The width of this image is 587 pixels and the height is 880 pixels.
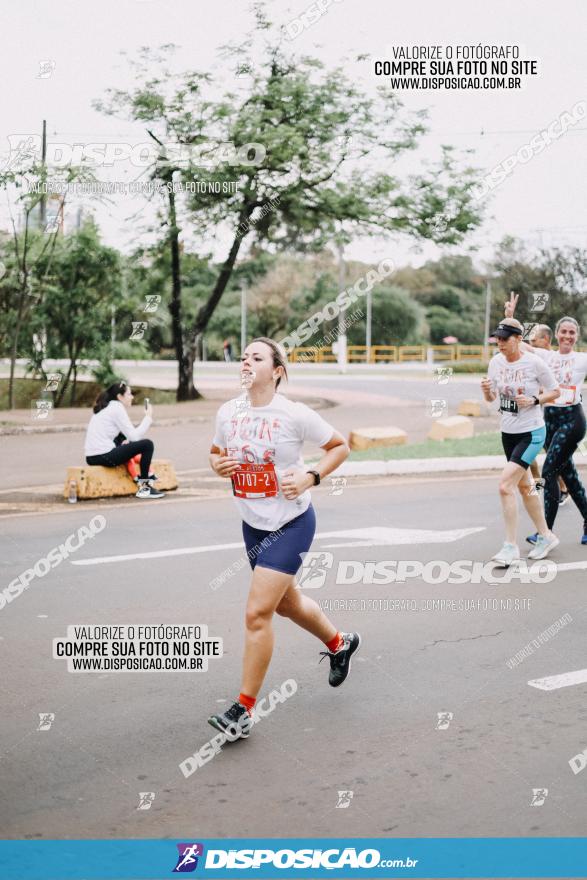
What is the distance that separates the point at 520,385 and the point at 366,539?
7.32ft

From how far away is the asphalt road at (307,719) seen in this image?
3994mm

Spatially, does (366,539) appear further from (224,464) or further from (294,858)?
(294,858)

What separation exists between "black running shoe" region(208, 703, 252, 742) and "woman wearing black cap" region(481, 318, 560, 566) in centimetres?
376

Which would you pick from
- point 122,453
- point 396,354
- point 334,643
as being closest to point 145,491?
point 122,453

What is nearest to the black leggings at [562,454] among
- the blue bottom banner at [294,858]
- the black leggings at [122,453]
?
the black leggings at [122,453]

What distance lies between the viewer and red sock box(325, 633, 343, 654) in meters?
5.51

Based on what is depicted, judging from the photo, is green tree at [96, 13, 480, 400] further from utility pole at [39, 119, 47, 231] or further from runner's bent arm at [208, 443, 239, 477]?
runner's bent arm at [208, 443, 239, 477]

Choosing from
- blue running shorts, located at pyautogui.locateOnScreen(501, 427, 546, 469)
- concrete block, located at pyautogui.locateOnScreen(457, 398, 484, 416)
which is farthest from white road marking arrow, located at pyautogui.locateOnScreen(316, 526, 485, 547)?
concrete block, located at pyautogui.locateOnScreen(457, 398, 484, 416)

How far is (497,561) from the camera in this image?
8.26 metres

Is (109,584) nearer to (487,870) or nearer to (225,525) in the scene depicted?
(225,525)

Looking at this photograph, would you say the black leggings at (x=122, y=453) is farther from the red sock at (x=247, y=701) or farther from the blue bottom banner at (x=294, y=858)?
the blue bottom banner at (x=294, y=858)

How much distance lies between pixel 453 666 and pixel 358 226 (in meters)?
22.5

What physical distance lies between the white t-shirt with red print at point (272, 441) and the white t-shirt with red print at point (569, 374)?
15.4 feet

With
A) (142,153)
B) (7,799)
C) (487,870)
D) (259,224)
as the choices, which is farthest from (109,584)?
(259,224)
